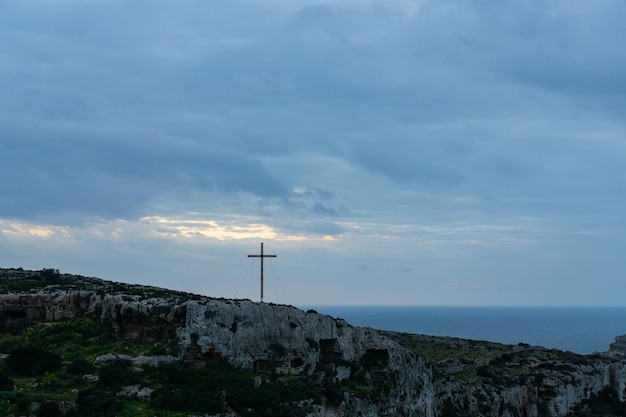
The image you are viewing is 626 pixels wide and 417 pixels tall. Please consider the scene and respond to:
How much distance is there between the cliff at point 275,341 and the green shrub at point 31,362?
2426 millimetres

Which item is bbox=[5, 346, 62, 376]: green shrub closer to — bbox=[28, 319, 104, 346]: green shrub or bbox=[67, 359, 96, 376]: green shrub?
bbox=[67, 359, 96, 376]: green shrub

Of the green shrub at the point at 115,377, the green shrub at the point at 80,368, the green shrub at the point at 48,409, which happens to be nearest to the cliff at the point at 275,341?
the green shrub at the point at 80,368

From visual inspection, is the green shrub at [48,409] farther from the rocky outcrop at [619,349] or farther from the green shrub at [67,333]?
the rocky outcrop at [619,349]

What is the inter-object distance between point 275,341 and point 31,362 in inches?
495

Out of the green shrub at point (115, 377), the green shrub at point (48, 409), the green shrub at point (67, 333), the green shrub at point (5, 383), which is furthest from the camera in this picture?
the green shrub at point (67, 333)

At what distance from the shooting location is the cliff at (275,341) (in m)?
32.8

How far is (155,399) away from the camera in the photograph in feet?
87.6

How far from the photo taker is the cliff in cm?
3278

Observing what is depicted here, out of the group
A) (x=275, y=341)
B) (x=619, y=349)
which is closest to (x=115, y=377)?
(x=275, y=341)

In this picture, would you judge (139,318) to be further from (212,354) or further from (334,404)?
(334,404)

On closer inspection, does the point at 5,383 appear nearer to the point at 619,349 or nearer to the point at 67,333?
the point at 67,333

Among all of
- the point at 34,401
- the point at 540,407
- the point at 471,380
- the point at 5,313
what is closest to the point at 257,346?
the point at 34,401

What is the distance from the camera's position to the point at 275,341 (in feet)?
116

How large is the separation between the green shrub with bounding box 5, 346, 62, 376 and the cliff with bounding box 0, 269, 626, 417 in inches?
95.5
